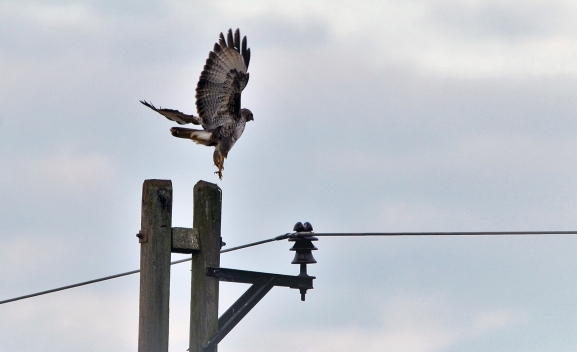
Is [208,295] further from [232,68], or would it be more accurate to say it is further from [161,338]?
[232,68]

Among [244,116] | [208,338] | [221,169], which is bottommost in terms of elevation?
[208,338]

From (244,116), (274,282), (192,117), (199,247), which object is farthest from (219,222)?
(244,116)

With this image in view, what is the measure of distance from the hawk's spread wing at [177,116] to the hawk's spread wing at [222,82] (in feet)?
0.49

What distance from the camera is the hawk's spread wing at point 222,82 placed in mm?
8875

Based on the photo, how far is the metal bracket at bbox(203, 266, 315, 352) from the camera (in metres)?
5.05

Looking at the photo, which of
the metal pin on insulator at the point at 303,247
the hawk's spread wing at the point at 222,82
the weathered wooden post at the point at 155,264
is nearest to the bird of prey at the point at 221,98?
the hawk's spread wing at the point at 222,82

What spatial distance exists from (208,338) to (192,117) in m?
4.00

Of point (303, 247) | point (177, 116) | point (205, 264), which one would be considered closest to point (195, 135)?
point (177, 116)

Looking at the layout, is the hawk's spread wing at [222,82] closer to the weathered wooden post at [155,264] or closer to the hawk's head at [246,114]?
the hawk's head at [246,114]

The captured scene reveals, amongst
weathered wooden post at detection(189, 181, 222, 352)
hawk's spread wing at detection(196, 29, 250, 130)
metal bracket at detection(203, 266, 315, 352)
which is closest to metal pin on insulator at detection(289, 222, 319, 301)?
metal bracket at detection(203, 266, 315, 352)

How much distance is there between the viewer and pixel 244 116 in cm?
968

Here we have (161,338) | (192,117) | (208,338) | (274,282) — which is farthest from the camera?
(192,117)

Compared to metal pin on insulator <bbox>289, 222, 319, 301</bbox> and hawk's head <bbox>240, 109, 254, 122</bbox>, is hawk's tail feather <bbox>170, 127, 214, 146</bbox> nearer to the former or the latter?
hawk's head <bbox>240, 109, 254, 122</bbox>

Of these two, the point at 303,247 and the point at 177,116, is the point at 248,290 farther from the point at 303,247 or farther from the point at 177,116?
the point at 177,116
